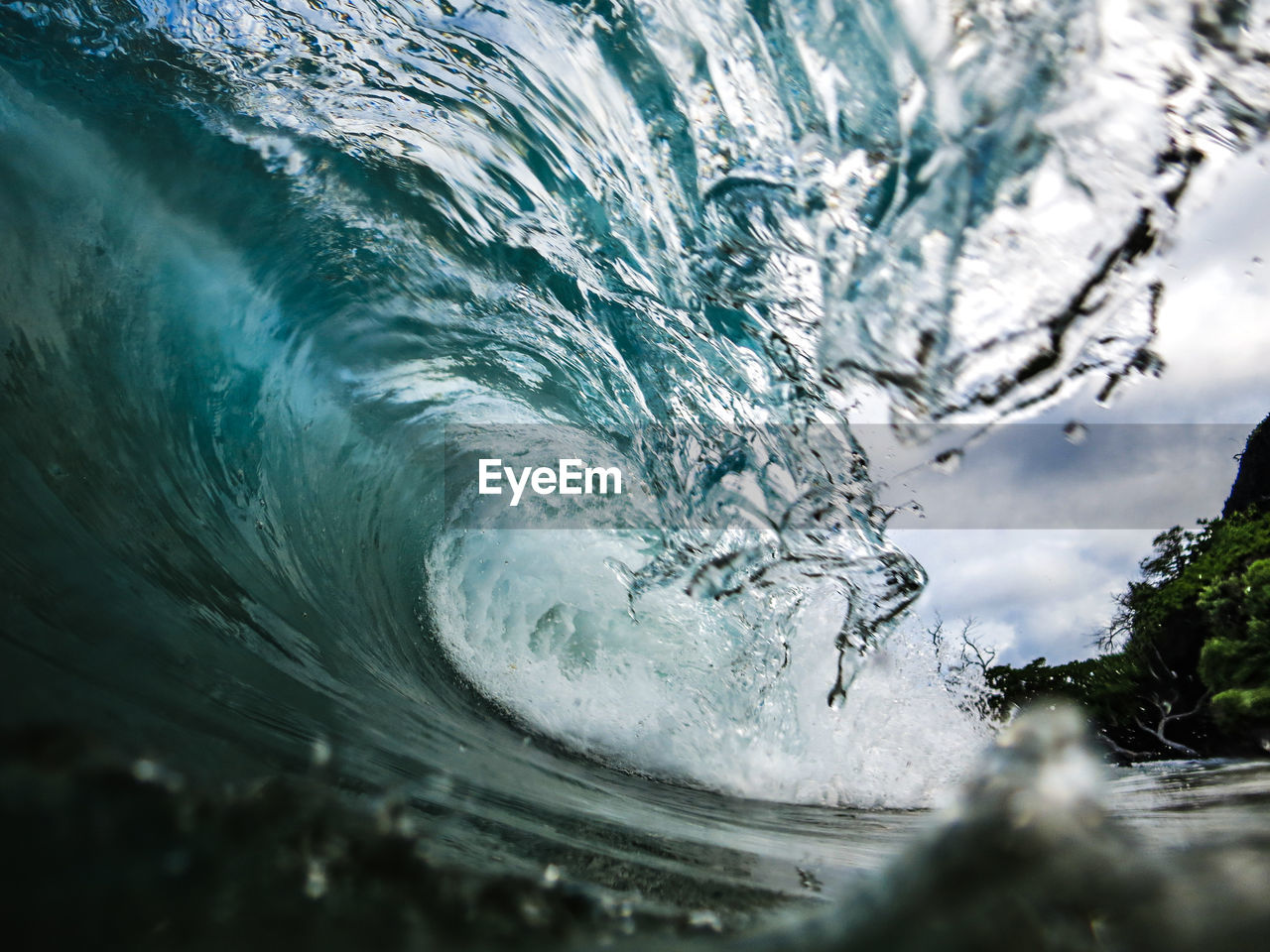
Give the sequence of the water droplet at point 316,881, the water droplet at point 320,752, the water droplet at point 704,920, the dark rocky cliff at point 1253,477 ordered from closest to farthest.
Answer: the water droplet at point 316,881
the water droplet at point 704,920
the water droplet at point 320,752
the dark rocky cliff at point 1253,477

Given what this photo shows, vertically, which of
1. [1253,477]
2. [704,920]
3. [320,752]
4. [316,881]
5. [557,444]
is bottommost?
[320,752]

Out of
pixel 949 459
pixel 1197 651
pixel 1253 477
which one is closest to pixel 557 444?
pixel 949 459

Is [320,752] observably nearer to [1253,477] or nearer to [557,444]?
[557,444]

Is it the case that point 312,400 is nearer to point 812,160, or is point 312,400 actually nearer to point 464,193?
point 464,193

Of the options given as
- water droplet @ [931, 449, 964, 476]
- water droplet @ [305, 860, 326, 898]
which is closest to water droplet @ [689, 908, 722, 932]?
water droplet @ [305, 860, 326, 898]

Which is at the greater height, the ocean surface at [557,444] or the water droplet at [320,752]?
the ocean surface at [557,444]

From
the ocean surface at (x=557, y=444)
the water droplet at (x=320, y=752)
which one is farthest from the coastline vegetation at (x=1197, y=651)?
the water droplet at (x=320, y=752)

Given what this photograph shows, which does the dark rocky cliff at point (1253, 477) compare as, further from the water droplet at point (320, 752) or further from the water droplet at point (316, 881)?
the water droplet at point (316, 881)

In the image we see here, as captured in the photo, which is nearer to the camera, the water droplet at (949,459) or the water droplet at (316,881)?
the water droplet at (316,881)
